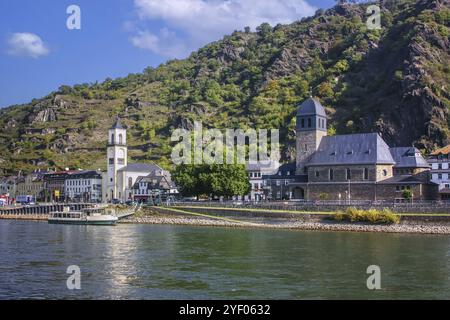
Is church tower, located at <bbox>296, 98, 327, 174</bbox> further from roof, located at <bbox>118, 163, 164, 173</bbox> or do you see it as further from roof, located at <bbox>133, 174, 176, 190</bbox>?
roof, located at <bbox>118, 163, 164, 173</bbox>

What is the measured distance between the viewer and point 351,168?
75.0 meters

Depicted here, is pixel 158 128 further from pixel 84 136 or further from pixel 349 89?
pixel 349 89

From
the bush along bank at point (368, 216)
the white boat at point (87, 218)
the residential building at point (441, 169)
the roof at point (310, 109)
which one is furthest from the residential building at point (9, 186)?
the residential building at point (441, 169)

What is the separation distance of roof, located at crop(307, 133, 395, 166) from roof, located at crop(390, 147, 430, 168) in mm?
1074

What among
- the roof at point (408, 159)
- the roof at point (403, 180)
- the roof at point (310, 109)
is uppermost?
the roof at point (310, 109)

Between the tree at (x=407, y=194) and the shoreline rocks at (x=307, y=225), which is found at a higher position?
the tree at (x=407, y=194)

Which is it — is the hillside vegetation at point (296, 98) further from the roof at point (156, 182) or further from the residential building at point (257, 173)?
the roof at point (156, 182)

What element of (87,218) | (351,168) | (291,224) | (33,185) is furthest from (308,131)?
(33,185)

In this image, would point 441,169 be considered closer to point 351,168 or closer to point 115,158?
point 351,168

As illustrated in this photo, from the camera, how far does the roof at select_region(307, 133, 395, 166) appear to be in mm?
73938

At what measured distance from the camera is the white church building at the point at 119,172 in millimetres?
108625

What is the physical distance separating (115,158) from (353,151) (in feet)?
159

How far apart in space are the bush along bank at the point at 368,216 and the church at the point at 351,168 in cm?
947
